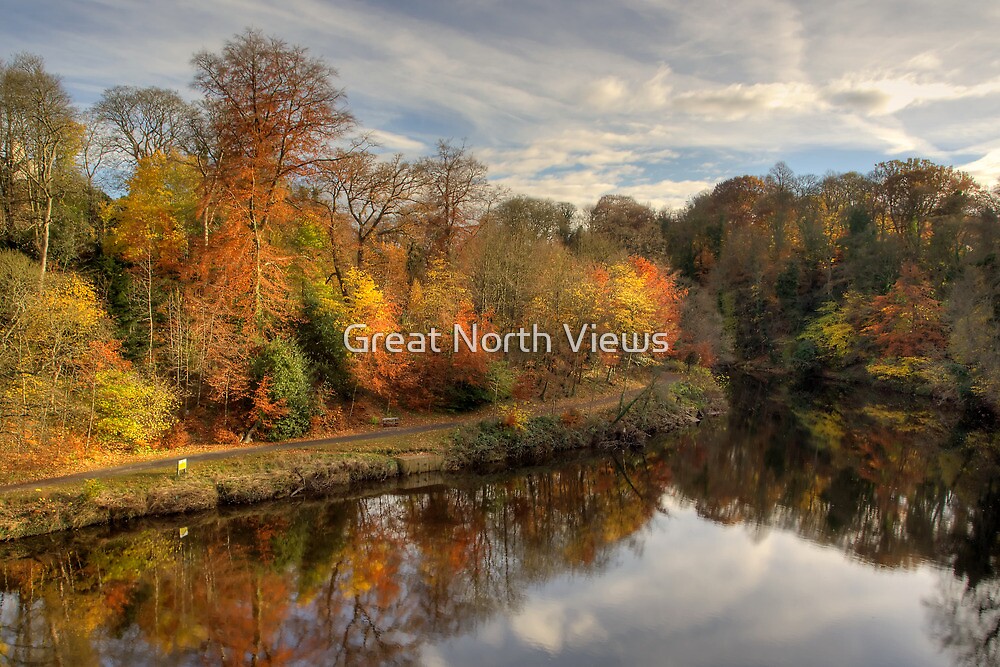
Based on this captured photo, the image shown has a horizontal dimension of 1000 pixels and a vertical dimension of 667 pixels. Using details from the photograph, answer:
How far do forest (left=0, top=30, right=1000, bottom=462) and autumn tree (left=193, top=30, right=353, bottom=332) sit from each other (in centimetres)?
6

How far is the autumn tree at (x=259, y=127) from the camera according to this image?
58.3 feet

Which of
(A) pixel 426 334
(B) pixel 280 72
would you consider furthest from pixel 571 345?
(B) pixel 280 72

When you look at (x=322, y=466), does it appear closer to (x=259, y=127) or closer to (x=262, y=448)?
(x=262, y=448)

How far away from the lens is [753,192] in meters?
53.4

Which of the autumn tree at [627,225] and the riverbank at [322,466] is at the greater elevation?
the autumn tree at [627,225]

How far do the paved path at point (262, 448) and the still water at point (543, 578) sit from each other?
1.53 metres

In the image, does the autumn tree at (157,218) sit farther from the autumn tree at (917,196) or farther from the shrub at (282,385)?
the autumn tree at (917,196)

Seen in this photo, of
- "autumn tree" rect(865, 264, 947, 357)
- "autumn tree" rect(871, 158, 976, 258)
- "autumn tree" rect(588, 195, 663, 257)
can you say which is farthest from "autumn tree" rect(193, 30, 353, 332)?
"autumn tree" rect(871, 158, 976, 258)

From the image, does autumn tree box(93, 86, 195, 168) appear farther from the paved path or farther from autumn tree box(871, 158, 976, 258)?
autumn tree box(871, 158, 976, 258)

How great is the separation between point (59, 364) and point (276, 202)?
24.8 feet

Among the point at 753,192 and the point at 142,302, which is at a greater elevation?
the point at 753,192

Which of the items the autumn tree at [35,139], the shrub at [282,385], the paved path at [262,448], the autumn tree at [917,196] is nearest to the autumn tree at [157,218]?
the autumn tree at [35,139]

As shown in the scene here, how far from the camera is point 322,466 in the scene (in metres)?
15.9

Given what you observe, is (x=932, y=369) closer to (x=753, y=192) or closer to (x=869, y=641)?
(x=869, y=641)
